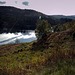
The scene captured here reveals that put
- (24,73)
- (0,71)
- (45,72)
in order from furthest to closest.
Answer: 1. (0,71)
2. (24,73)
3. (45,72)

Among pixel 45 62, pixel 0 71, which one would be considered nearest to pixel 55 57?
pixel 45 62

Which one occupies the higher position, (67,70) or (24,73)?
(67,70)

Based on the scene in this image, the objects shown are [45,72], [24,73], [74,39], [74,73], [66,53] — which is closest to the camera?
[74,73]

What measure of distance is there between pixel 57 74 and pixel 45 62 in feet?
5.61

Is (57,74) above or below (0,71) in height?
above

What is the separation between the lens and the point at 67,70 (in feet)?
12.2

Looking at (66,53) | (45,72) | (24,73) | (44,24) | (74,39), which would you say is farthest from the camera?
(44,24)

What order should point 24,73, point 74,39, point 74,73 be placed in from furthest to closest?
point 74,39, point 24,73, point 74,73

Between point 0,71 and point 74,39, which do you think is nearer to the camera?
point 0,71

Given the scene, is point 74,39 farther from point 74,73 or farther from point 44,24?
point 44,24

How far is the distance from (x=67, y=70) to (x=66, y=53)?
1977mm

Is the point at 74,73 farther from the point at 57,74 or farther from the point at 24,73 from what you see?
the point at 24,73

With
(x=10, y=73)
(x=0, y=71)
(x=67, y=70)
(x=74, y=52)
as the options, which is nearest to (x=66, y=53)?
(x=74, y=52)

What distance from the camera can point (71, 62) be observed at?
4535mm
